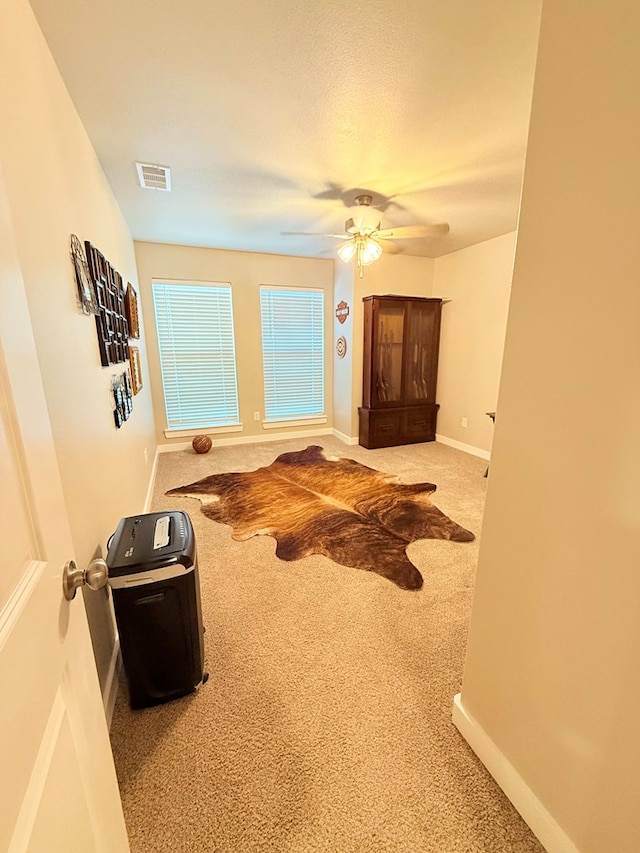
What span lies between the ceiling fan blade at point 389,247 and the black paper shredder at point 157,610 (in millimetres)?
3807

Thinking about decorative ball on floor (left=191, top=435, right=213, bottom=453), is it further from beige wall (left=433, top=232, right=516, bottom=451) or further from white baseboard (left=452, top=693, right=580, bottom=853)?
white baseboard (left=452, top=693, right=580, bottom=853)

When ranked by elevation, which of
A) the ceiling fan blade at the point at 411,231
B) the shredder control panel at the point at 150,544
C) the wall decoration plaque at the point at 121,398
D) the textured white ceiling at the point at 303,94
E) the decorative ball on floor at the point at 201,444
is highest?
the textured white ceiling at the point at 303,94

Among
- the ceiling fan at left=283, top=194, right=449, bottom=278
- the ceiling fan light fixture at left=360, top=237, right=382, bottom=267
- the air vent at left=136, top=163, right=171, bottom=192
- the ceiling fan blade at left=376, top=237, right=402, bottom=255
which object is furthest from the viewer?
the ceiling fan blade at left=376, top=237, right=402, bottom=255

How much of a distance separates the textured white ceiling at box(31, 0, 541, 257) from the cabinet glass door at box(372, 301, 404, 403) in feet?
5.39

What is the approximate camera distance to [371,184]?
2.54m

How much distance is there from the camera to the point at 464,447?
4633mm

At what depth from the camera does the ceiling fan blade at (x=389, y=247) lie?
397 cm

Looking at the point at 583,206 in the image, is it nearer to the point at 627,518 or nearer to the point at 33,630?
the point at 627,518

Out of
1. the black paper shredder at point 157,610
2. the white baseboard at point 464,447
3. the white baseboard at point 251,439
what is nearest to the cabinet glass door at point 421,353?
the white baseboard at point 464,447

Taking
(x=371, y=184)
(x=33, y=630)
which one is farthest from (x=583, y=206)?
(x=371, y=184)

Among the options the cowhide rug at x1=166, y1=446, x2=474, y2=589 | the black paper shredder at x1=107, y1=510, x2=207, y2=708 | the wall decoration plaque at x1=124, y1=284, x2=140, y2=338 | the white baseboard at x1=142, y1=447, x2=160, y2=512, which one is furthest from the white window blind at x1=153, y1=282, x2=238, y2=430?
the black paper shredder at x1=107, y1=510, x2=207, y2=708

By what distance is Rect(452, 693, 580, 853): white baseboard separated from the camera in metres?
0.97

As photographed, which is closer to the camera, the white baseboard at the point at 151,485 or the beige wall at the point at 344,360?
the white baseboard at the point at 151,485

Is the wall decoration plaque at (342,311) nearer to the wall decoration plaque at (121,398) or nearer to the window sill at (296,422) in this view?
the window sill at (296,422)
